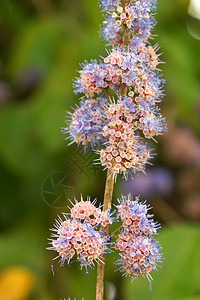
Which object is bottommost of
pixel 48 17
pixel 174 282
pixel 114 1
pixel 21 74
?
pixel 174 282

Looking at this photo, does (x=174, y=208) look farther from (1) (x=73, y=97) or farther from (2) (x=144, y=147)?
(2) (x=144, y=147)

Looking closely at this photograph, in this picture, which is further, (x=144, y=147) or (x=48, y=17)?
(x=48, y=17)

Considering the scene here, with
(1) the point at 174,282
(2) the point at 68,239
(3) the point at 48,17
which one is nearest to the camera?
(2) the point at 68,239

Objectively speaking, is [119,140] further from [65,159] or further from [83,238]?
[65,159]

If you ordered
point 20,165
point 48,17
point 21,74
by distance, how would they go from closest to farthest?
point 20,165, point 21,74, point 48,17

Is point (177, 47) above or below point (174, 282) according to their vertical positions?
above

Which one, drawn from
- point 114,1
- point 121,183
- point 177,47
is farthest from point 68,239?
point 177,47

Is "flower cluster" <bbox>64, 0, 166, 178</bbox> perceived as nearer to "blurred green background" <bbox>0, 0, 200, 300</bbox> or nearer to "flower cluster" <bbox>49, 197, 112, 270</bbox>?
"flower cluster" <bbox>49, 197, 112, 270</bbox>
